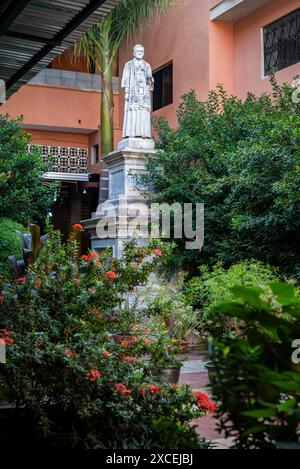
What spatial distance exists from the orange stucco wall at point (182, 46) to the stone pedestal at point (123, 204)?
4.73 m

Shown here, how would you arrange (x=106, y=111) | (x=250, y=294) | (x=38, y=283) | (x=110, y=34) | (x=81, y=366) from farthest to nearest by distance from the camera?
1. (x=110, y=34)
2. (x=106, y=111)
3. (x=38, y=283)
4. (x=81, y=366)
5. (x=250, y=294)

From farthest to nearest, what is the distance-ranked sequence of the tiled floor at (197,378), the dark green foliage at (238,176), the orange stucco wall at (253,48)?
the orange stucco wall at (253,48) < the dark green foliage at (238,176) < the tiled floor at (197,378)

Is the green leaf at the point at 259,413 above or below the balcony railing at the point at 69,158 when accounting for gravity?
below

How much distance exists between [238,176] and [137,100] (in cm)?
370

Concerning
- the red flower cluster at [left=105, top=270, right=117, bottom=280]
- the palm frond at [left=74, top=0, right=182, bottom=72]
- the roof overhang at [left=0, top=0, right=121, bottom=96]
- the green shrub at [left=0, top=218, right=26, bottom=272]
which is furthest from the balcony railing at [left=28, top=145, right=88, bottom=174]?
the red flower cluster at [left=105, top=270, right=117, bottom=280]

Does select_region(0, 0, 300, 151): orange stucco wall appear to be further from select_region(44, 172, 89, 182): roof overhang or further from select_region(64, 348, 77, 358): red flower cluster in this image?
select_region(64, 348, 77, 358): red flower cluster

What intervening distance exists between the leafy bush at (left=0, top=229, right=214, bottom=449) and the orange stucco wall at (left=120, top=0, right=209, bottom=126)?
39.1 ft

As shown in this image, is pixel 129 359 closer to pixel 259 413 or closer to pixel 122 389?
pixel 122 389

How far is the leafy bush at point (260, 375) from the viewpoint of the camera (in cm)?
154

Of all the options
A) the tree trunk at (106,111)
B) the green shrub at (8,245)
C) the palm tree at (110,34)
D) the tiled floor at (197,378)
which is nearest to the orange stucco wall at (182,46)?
the palm tree at (110,34)

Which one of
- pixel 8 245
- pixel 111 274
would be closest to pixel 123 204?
pixel 8 245

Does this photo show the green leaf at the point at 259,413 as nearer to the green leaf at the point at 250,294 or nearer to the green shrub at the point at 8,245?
the green leaf at the point at 250,294

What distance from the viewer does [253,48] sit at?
1450cm

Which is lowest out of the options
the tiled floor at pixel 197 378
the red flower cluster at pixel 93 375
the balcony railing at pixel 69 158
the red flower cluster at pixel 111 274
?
the tiled floor at pixel 197 378
